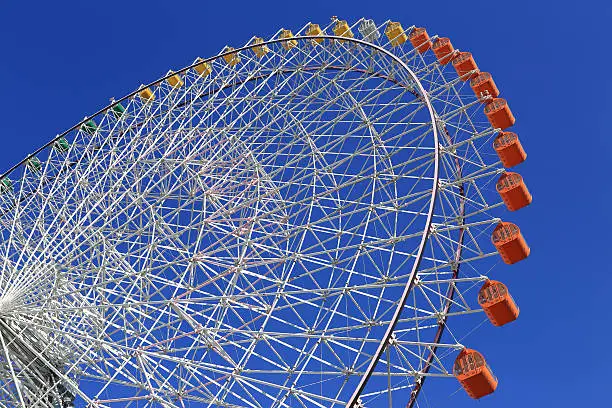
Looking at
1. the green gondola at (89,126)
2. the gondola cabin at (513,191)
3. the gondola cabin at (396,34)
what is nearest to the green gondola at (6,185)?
the green gondola at (89,126)

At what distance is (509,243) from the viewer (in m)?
17.0

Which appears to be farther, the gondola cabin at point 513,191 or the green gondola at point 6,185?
the green gondola at point 6,185

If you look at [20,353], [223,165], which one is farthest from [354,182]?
[20,353]

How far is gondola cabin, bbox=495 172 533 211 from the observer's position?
18203mm

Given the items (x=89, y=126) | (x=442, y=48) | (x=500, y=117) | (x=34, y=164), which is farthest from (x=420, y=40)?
(x=34, y=164)

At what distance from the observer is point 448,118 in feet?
62.2

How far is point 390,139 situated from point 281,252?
4.38m

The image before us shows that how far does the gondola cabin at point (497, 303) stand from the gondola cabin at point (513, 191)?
328 cm

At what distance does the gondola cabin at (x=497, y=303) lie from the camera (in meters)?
15.7

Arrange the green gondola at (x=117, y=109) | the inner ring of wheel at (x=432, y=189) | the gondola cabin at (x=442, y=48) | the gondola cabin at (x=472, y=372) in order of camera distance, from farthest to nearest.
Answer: the green gondola at (x=117, y=109) → the gondola cabin at (x=442, y=48) → the gondola cabin at (x=472, y=372) → the inner ring of wheel at (x=432, y=189)

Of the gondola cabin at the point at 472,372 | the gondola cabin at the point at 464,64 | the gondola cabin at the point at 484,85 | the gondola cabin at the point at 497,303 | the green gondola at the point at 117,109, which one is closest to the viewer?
the gondola cabin at the point at 472,372

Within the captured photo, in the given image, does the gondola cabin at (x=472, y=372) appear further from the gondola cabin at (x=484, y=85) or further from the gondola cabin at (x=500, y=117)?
the gondola cabin at (x=484, y=85)

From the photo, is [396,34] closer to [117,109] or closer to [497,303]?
[117,109]

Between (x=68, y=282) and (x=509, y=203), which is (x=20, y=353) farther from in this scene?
(x=509, y=203)
